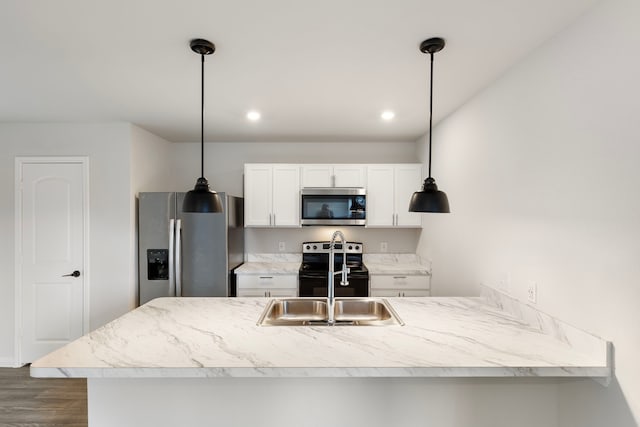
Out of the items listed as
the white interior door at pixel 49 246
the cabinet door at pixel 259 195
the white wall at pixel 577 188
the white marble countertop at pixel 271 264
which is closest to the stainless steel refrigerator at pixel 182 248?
the white marble countertop at pixel 271 264

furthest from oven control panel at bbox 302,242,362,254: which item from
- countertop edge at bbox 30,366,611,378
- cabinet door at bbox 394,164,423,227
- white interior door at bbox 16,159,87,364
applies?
countertop edge at bbox 30,366,611,378

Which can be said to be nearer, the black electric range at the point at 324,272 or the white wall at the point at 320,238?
the black electric range at the point at 324,272

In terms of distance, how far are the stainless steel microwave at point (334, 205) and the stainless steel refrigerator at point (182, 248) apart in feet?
2.95

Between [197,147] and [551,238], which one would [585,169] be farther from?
[197,147]

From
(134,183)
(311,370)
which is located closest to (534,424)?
(311,370)

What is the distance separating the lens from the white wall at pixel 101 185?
3.02 meters

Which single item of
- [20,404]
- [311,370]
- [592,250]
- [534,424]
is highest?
[592,250]

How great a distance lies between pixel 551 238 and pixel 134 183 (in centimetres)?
341

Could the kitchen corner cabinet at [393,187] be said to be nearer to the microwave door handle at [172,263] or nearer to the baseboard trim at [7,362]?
the microwave door handle at [172,263]

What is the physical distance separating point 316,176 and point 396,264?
1.40 m

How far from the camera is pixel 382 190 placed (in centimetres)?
353

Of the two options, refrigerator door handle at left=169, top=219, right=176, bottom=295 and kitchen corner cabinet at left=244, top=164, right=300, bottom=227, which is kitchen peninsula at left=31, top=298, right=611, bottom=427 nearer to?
refrigerator door handle at left=169, top=219, right=176, bottom=295

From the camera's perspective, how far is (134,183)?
309 centimetres

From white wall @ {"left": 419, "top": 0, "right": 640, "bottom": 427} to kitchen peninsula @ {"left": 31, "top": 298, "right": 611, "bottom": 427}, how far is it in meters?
0.16
